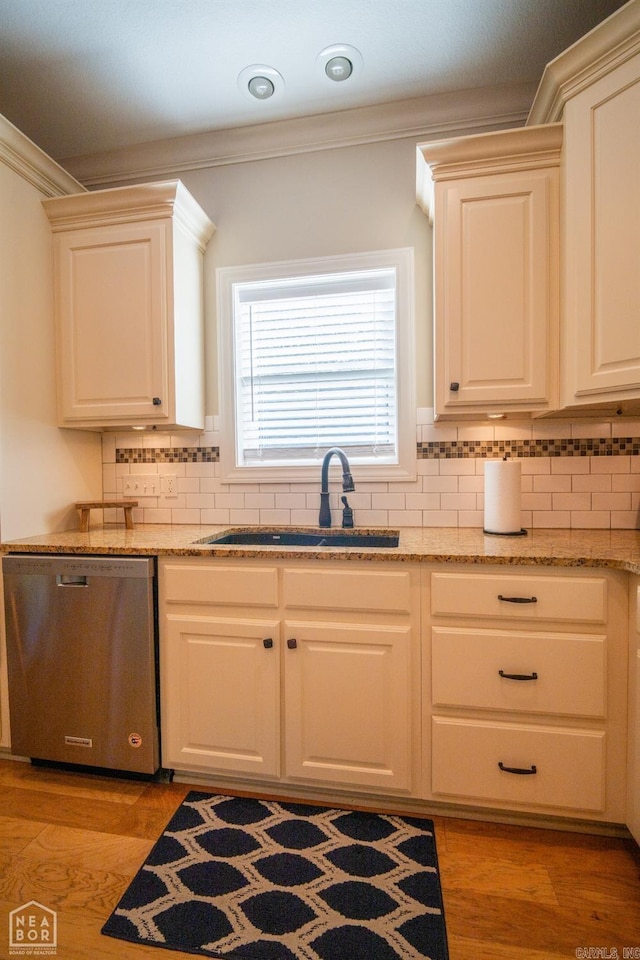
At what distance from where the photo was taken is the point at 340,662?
164 centimetres

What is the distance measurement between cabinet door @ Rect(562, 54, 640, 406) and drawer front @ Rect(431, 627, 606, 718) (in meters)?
0.85

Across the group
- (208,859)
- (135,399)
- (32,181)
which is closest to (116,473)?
(135,399)

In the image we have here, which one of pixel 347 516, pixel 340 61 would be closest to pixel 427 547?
pixel 347 516

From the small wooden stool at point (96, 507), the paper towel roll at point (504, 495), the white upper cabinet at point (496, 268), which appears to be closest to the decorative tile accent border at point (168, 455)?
the small wooden stool at point (96, 507)

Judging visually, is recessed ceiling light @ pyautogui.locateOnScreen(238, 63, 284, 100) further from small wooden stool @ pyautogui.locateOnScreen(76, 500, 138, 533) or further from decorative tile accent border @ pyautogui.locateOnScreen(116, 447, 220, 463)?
small wooden stool @ pyautogui.locateOnScreen(76, 500, 138, 533)

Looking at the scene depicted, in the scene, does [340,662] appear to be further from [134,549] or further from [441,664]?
[134,549]

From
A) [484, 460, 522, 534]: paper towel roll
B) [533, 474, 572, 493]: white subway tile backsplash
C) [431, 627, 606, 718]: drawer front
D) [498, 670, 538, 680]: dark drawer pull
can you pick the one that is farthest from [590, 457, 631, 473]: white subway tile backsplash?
[498, 670, 538, 680]: dark drawer pull

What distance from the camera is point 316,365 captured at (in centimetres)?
233

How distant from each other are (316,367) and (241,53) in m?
1.27

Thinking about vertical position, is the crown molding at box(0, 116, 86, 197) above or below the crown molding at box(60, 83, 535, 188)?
below

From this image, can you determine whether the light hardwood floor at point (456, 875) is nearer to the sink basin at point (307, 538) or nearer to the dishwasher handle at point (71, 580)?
the dishwasher handle at point (71, 580)

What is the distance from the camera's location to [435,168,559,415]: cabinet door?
1760 millimetres

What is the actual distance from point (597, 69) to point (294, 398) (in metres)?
1.62
